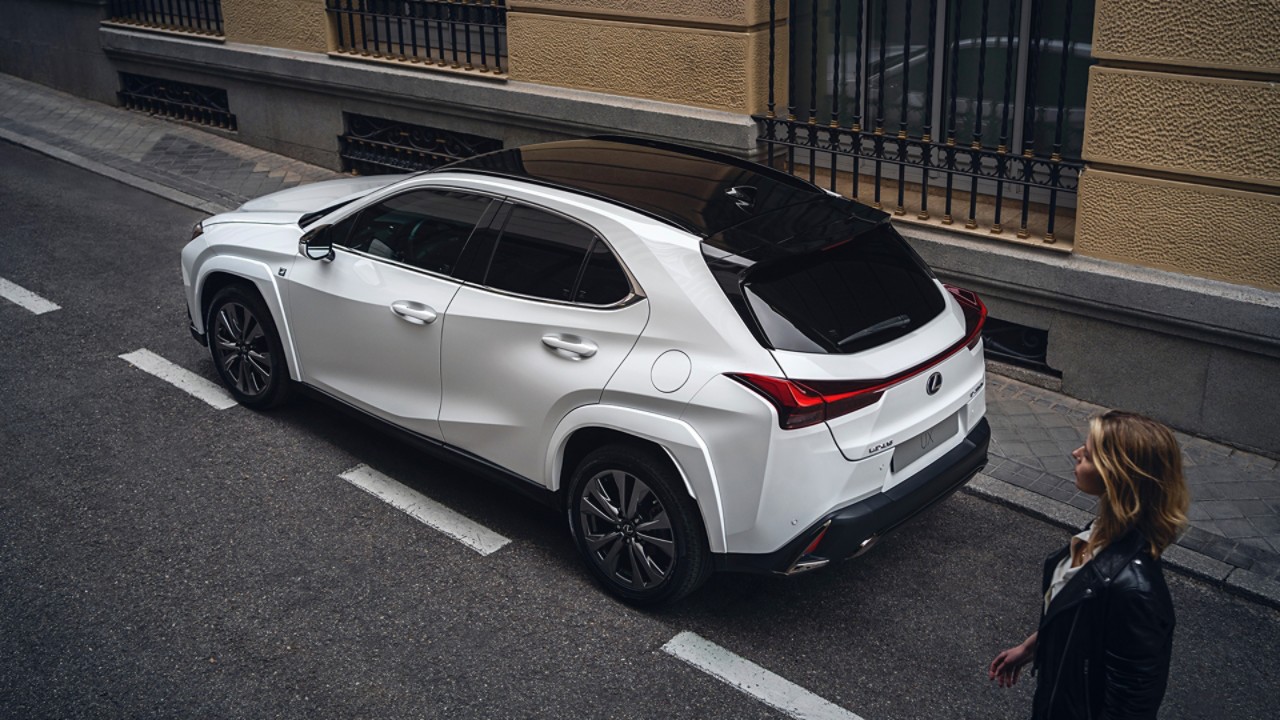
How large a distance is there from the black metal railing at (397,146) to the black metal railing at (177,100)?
202 cm

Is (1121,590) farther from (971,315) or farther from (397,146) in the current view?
(397,146)

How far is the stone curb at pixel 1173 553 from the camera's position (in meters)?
5.46

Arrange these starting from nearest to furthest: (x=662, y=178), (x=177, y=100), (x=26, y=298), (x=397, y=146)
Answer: (x=662, y=178), (x=26, y=298), (x=397, y=146), (x=177, y=100)

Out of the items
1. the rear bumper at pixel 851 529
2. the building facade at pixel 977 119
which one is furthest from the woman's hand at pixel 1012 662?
the building facade at pixel 977 119

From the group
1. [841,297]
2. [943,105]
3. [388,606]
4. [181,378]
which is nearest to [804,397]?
[841,297]

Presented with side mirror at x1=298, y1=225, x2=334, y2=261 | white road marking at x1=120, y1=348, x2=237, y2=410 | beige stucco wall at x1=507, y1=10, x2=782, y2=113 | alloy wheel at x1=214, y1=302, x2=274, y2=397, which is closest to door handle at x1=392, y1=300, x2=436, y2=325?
side mirror at x1=298, y1=225, x2=334, y2=261

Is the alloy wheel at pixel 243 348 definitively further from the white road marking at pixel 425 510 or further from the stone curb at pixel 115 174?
the stone curb at pixel 115 174

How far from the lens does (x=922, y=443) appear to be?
509cm

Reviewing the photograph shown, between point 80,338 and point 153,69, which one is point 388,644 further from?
point 153,69

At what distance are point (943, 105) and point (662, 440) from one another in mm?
4187

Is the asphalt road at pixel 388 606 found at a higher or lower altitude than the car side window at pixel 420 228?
lower

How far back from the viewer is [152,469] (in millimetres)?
6434

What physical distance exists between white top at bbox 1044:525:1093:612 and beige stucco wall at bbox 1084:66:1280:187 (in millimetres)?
3830

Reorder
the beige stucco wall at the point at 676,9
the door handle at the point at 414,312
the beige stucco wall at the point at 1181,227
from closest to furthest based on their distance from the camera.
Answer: the door handle at the point at 414,312, the beige stucco wall at the point at 1181,227, the beige stucco wall at the point at 676,9
